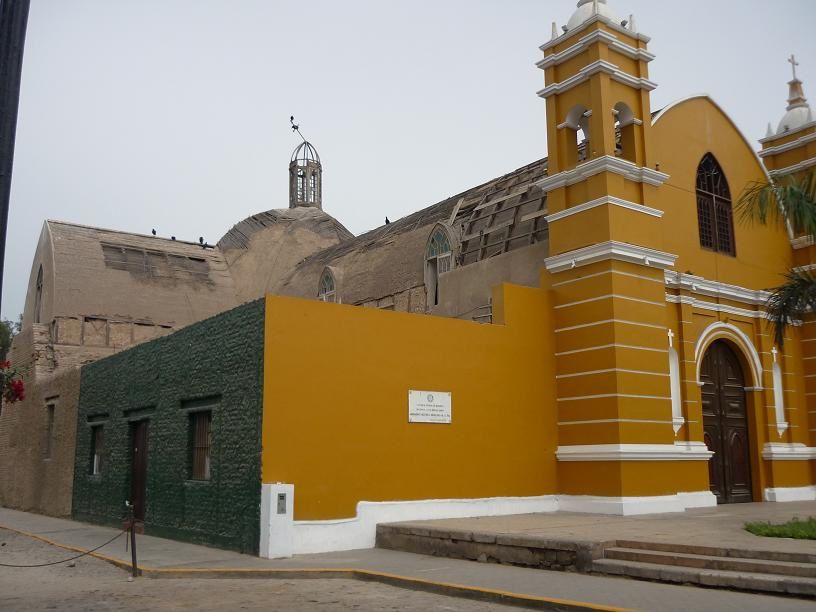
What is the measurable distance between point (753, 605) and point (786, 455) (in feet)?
36.8

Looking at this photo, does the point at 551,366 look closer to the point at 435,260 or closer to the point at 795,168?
the point at 435,260

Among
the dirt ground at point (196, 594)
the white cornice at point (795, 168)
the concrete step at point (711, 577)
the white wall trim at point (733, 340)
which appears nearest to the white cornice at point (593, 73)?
the white wall trim at point (733, 340)

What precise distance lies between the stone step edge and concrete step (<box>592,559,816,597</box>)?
32 centimetres

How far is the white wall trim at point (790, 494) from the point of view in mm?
17500

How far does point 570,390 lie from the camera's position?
1553 cm

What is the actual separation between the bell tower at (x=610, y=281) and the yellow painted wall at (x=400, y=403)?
62 centimetres

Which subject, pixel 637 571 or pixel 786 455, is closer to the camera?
pixel 637 571

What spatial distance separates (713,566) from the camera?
919cm

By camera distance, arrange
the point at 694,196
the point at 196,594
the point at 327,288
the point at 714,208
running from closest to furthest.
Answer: the point at 196,594 < the point at 694,196 < the point at 714,208 < the point at 327,288

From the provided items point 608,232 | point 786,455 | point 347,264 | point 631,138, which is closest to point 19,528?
point 347,264

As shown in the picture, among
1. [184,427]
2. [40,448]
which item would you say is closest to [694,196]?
[184,427]

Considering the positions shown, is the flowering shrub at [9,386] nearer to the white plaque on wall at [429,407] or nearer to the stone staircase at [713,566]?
the white plaque on wall at [429,407]

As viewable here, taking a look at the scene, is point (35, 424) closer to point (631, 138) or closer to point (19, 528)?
point (19, 528)

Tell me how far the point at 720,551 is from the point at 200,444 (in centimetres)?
882
